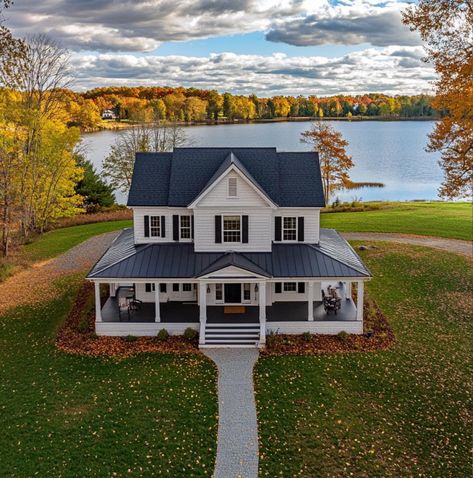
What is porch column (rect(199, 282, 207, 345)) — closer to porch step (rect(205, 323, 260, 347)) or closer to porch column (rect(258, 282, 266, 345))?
porch step (rect(205, 323, 260, 347))

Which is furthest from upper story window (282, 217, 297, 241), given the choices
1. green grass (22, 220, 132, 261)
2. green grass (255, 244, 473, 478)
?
green grass (22, 220, 132, 261)

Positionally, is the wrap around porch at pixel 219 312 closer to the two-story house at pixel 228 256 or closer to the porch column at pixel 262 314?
the two-story house at pixel 228 256

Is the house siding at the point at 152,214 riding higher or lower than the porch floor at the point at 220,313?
higher

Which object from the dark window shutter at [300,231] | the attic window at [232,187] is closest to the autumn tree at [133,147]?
the attic window at [232,187]

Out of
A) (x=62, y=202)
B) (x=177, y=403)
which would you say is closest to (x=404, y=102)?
(x=62, y=202)

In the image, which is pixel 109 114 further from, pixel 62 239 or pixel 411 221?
pixel 411 221

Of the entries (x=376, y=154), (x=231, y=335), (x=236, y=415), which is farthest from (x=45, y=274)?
(x=376, y=154)

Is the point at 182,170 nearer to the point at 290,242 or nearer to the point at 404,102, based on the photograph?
the point at 290,242
